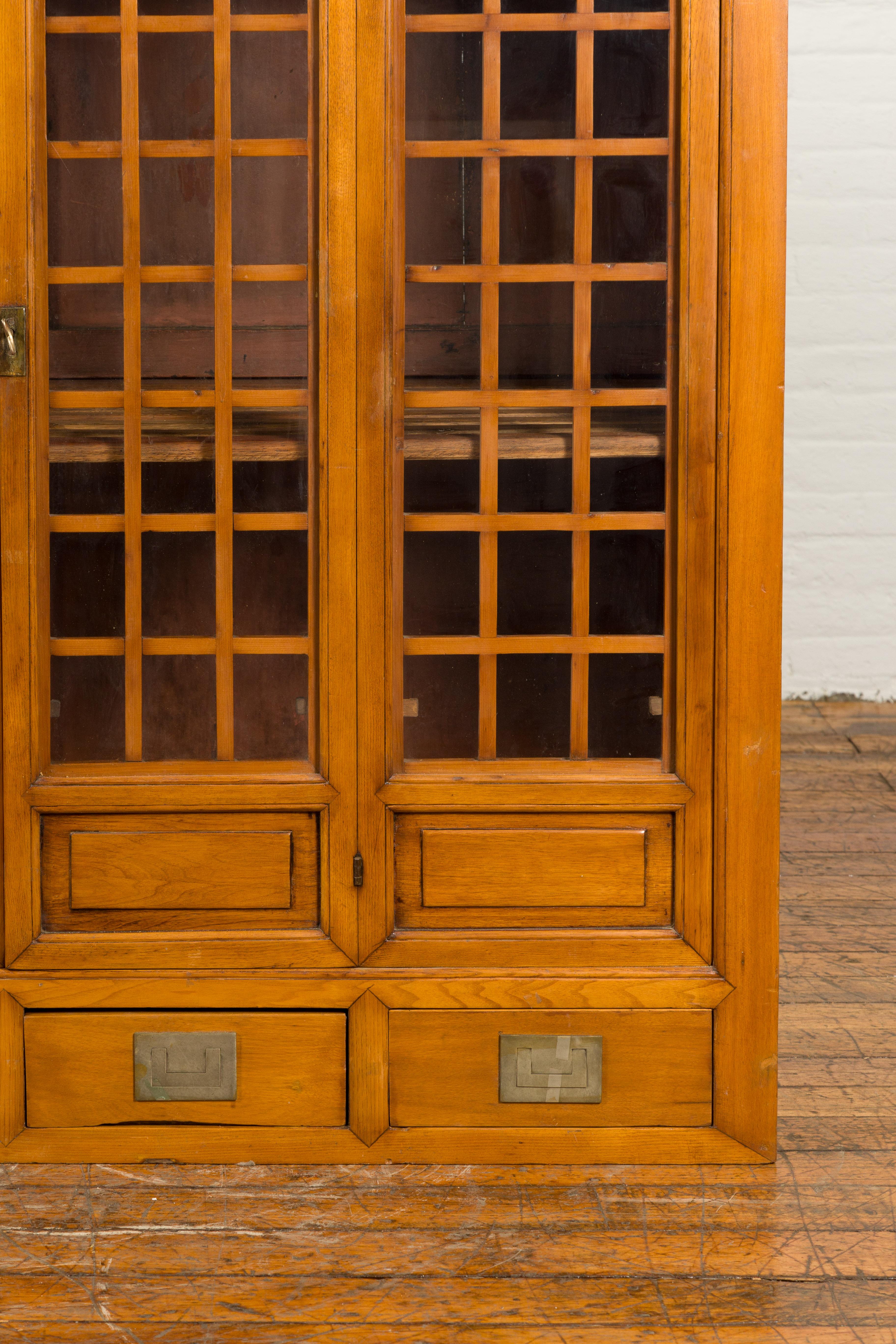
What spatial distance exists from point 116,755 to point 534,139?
86 cm

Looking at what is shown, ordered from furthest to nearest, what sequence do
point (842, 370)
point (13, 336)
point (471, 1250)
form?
point (842, 370)
point (13, 336)
point (471, 1250)

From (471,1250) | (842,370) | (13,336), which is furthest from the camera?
(842,370)

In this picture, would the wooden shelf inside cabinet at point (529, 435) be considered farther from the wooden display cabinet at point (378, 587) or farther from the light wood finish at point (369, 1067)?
the light wood finish at point (369, 1067)

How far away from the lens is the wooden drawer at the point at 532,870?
1.49m

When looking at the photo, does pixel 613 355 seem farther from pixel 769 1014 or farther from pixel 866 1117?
pixel 866 1117

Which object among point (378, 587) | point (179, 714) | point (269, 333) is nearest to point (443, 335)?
point (269, 333)

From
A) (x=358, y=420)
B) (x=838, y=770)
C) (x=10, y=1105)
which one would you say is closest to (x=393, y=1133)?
(x=10, y=1105)

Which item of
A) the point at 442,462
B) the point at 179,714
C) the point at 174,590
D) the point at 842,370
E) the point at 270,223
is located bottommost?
the point at 179,714

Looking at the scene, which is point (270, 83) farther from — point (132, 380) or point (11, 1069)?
point (11, 1069)

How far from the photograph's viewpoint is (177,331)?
1.50m

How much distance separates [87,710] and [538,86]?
883 millimetres

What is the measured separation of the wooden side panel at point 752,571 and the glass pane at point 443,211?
0.93ft

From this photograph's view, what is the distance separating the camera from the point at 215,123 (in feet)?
4.77

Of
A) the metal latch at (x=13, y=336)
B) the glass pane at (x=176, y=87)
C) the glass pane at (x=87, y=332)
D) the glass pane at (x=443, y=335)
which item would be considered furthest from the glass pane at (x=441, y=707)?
the glass pane at (x=176, y=87)
